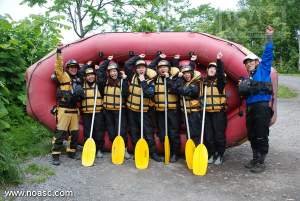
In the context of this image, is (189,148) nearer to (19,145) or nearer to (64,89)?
(64,89)

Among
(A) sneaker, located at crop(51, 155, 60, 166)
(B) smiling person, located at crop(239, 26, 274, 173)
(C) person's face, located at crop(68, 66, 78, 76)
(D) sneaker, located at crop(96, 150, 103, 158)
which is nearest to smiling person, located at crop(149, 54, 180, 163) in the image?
(D) sneaker, located at crop(96, 150, 103, 158)

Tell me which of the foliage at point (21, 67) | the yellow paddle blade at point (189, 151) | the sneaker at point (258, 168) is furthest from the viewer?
the foliage at point (21, 67)

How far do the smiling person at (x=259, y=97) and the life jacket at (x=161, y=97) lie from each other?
1.19m

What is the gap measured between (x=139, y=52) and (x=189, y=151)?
6.44ft

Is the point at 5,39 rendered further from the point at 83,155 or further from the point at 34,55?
the point at 83,155

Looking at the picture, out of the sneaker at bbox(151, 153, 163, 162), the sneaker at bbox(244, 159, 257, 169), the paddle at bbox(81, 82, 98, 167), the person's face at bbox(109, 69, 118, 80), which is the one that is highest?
the person's face at bbox(109, 69, 118, 80)

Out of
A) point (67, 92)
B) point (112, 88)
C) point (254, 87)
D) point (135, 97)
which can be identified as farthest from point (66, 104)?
point (254, 87)

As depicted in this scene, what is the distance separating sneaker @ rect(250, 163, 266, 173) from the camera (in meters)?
6.94

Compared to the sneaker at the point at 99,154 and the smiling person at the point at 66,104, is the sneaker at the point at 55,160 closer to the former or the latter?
the smiling person at the point at 66,104

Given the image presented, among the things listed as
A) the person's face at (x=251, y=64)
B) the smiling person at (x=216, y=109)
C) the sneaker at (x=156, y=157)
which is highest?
the person's face at (x=251, y=64)

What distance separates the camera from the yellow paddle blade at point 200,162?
6816 mm

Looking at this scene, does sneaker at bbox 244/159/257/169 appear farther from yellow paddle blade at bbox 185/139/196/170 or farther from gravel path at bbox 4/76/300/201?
yellow paddle blade at bbox 185/139/196/170

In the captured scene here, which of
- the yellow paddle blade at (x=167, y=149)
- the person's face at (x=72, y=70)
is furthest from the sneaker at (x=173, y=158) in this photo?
the person's face at (x=72, y=70)

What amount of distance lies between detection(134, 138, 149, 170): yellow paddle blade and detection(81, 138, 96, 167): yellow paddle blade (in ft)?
2.37
